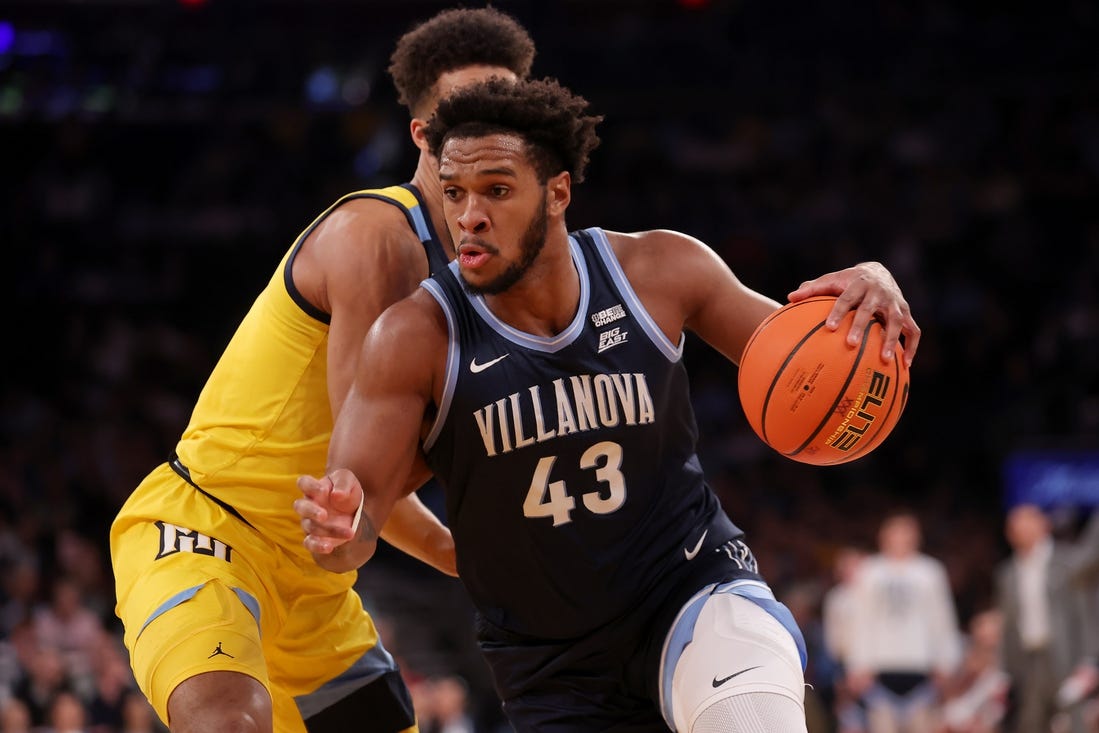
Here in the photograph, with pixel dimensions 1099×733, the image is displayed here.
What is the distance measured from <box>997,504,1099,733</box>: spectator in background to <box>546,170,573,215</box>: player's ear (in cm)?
652

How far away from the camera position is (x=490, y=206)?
11.4 feet

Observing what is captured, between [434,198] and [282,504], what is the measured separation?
3.04 feet

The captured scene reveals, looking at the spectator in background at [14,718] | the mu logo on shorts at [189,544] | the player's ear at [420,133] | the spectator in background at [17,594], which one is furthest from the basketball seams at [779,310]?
the spectator in background at [17,594]

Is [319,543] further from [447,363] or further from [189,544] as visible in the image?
[189,544]

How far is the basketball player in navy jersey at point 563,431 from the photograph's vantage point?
343 centimetres

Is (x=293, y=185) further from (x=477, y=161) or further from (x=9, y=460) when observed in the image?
(x=477, y=161)

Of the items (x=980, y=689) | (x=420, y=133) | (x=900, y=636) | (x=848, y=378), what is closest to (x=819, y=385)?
(x=848, y=378)

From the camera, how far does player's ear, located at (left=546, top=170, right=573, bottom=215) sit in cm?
361

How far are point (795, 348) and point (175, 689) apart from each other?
169 cm

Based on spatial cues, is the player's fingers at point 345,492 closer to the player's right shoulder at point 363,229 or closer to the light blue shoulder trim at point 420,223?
the player's right shoulder at point 363,229

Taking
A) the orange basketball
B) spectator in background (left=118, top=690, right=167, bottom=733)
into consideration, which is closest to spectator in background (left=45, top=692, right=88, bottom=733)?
spectator in background (left=118, top=690, right=167, bottom=733)

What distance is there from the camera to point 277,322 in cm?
380

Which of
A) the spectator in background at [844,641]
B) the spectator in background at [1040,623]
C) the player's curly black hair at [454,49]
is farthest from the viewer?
the spectator in background at [844,641]

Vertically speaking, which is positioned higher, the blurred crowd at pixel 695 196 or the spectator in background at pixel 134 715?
the blurred crowd at pixel 695 196
